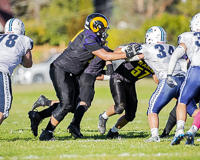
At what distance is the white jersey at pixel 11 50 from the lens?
5238mm

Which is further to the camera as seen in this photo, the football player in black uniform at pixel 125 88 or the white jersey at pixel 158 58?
the football player in black uniform at pixel 125 88

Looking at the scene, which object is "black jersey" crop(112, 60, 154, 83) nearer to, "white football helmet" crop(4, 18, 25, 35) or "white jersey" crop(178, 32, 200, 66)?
"white jersey" crop(178, 32, 200, 66)

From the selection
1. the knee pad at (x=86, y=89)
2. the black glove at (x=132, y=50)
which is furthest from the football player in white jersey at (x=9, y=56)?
the black glove at (x=132, y=50)

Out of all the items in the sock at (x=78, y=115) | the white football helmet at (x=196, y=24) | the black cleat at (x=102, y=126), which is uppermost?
the white football helmet at (x=196, y=24)

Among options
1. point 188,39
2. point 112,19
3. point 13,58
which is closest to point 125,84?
point 188,39

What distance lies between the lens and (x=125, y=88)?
19.5ft

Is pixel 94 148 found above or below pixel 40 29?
below

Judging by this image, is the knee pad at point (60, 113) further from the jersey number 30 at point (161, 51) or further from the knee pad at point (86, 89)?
the jersey number 30 at point (161, 51)

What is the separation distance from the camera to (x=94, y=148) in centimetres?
463

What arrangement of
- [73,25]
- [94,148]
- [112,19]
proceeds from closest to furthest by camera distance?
[94,148], [73,25], [112,19]

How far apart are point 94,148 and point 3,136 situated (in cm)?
207

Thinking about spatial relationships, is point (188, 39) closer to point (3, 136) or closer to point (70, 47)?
point (70, 47)

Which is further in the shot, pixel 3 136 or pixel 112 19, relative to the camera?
pixel 112 19

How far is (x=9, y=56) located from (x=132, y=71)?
1.80 m
